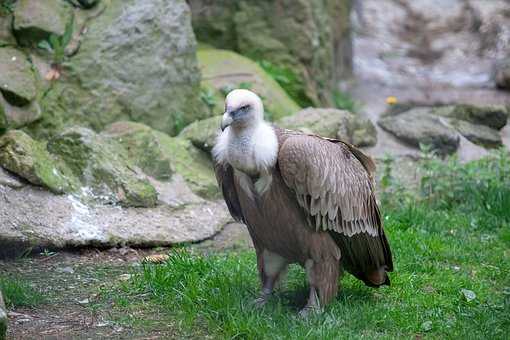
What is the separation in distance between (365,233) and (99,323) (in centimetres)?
175

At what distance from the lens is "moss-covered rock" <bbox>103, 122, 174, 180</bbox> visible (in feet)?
26.2

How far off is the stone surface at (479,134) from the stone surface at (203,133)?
3282mm

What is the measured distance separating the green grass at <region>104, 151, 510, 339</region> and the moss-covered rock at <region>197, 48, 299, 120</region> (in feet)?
7.84

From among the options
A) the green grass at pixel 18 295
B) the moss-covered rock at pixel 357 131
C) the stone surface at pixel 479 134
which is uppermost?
the green grass at pixel 18 295

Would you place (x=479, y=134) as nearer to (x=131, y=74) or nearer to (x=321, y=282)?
(x=131, y=74)

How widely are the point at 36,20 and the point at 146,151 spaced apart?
1563mm

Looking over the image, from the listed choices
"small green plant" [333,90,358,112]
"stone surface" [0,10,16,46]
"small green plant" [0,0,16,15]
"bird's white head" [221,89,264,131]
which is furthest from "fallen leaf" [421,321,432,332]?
"small green plant" [333,90,358,112]

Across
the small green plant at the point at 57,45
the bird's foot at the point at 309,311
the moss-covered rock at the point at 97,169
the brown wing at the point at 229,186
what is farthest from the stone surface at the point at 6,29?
the bird's foot at the point at 309,311

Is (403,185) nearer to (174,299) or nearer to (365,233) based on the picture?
(365,233)

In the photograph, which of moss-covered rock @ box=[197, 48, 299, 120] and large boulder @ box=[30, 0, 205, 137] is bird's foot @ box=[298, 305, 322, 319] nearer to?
large boulder @ box=[30, 0, 205, 137]

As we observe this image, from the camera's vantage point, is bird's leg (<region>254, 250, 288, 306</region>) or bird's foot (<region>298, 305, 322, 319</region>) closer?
bird's foot (<region>298, 305, 322, 319</region>)

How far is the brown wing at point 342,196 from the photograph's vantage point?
214 inches

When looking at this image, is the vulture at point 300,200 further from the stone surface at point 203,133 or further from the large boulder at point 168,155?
the stone surface at point 203,133

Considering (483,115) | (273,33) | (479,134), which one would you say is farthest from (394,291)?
(273,33)
